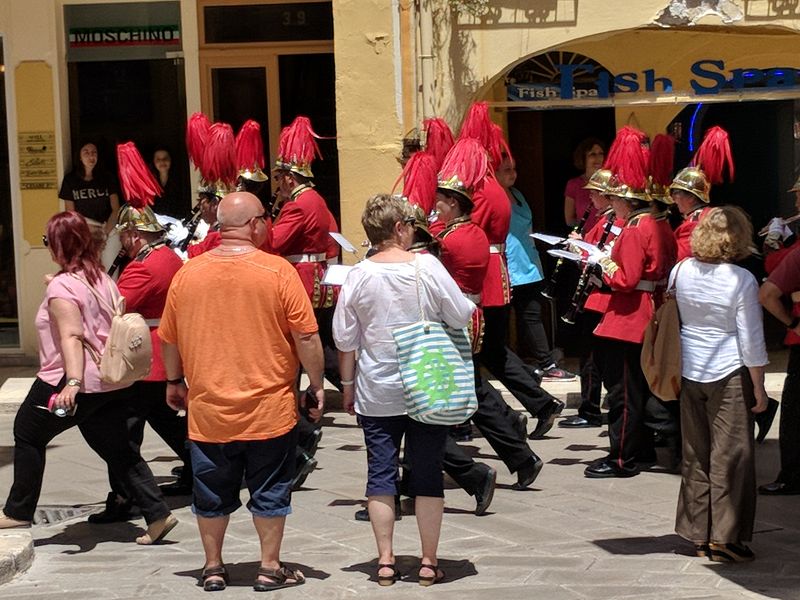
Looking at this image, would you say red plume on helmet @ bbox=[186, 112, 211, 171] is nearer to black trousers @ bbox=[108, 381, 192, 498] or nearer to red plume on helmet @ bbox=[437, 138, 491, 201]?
black trousers @ bbox=[108, 381, 192, 498]

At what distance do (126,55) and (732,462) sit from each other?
915 cm

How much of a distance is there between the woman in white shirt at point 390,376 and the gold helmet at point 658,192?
272 cm

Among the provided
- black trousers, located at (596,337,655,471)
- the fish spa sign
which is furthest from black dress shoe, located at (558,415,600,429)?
Answer: the fish spa sign

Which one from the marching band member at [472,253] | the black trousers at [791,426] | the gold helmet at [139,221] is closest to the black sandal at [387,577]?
the marching band member at [472,253]

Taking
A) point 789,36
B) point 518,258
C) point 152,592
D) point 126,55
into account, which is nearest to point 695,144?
point 789,36

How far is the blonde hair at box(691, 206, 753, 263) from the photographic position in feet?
24.8

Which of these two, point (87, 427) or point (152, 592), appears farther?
point (87, 427)

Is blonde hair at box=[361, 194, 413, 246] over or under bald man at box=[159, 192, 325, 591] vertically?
over

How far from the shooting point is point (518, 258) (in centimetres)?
1245

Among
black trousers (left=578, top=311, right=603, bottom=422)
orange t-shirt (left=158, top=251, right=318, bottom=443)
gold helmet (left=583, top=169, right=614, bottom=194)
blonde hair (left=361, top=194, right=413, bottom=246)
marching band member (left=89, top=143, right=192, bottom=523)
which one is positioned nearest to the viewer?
orange t-shirt (left=158, top=251, right=318, bottom=443)

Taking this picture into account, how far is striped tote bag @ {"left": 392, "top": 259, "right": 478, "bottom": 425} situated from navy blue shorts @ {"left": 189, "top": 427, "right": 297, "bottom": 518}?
1.88 feet

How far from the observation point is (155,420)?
9109 millimetres

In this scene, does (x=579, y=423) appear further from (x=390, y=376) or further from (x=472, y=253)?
(x=390, y=376)

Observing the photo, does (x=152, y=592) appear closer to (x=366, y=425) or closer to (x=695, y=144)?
(x=366, y=425)
